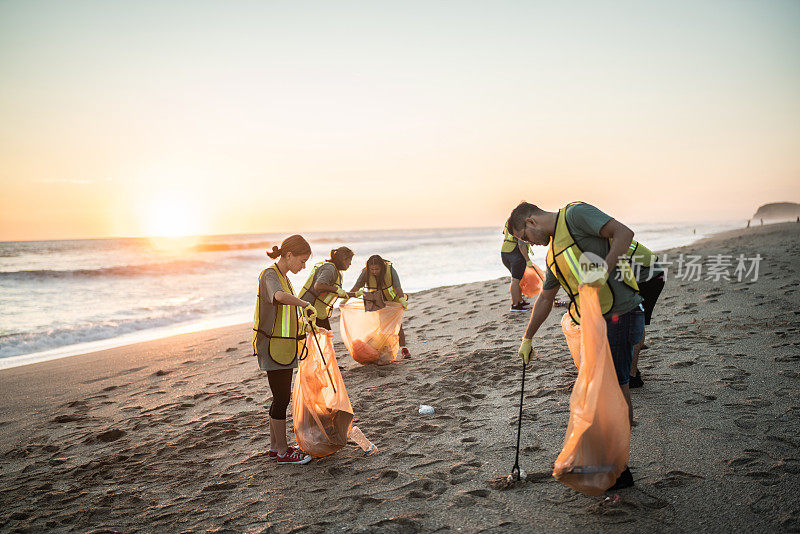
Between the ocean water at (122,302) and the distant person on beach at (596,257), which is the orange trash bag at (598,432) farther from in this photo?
the ocean water at (122,302)

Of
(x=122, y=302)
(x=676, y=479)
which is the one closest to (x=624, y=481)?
(x=676, y=479)

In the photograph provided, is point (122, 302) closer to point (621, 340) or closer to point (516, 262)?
point (516, 262)

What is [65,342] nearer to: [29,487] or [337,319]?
[337,319]

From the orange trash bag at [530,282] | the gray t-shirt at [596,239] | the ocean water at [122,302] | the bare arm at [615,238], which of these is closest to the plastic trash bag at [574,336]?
the gray t-shirt at [596,239]

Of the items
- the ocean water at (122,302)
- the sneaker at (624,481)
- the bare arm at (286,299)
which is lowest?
the ocean water at (122,302)

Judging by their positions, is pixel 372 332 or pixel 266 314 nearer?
pixel 266 314

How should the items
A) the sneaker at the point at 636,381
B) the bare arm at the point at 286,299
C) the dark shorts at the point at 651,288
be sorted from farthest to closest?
the sneaker at the point at 636,381 → the dark shorts at the point at 651,288 → the bare arm at the point at 286,299

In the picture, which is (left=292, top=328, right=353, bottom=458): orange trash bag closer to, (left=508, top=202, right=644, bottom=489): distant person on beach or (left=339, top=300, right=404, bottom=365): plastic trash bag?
(left=508, top=202, right=644, bottom=489): distant person on beach

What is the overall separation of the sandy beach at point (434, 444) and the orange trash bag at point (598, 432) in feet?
Result: 0.76

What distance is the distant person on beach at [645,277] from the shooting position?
3611 mm

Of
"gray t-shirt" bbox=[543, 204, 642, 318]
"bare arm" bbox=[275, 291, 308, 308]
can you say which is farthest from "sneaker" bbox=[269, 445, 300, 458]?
"gray t-shirt" bbox=[543, 204, 642, 318]

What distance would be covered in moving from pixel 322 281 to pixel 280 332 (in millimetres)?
Answer: 1947

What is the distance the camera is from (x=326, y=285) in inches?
215

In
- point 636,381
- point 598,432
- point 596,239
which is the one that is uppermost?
point 596,239
